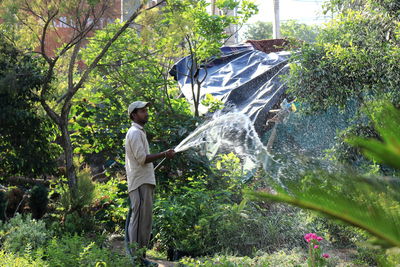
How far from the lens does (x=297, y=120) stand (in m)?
11.1

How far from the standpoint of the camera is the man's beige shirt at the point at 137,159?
5988 millimetres

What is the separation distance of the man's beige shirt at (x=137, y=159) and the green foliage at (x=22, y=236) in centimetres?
129

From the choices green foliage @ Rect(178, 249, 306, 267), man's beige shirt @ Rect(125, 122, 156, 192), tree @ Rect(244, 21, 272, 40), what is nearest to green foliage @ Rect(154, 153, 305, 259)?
green foliage @ Rect(178, 249, 306, 267)

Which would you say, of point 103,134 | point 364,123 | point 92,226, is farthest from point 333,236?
point 103,134

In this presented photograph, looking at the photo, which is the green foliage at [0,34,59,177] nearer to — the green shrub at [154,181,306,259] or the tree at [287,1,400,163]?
the green shrub at [154,181,306,259]

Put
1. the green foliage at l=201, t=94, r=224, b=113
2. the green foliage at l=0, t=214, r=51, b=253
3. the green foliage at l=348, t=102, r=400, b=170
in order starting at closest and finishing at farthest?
the green foliage at l=348, t=102, r=400, b=170, the green foliage at l=0, t=214, r=51, b=253, the green foliage at l=201, t=94, r=224, b=113

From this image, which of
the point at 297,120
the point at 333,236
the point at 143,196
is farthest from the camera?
the point at 297,120

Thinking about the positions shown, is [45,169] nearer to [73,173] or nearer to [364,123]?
[73,173]

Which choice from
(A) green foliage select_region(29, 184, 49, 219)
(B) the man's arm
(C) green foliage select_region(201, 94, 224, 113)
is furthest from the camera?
(C) green foliage select_region(201, 94, 224, 113)

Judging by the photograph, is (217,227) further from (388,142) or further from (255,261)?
(388,142)

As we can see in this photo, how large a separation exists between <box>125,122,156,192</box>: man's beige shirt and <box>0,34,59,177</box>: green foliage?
8.06ft

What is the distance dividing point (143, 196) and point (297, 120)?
5.68 m

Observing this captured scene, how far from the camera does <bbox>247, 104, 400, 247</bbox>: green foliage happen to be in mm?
2641

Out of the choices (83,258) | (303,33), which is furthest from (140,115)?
(303,33)
